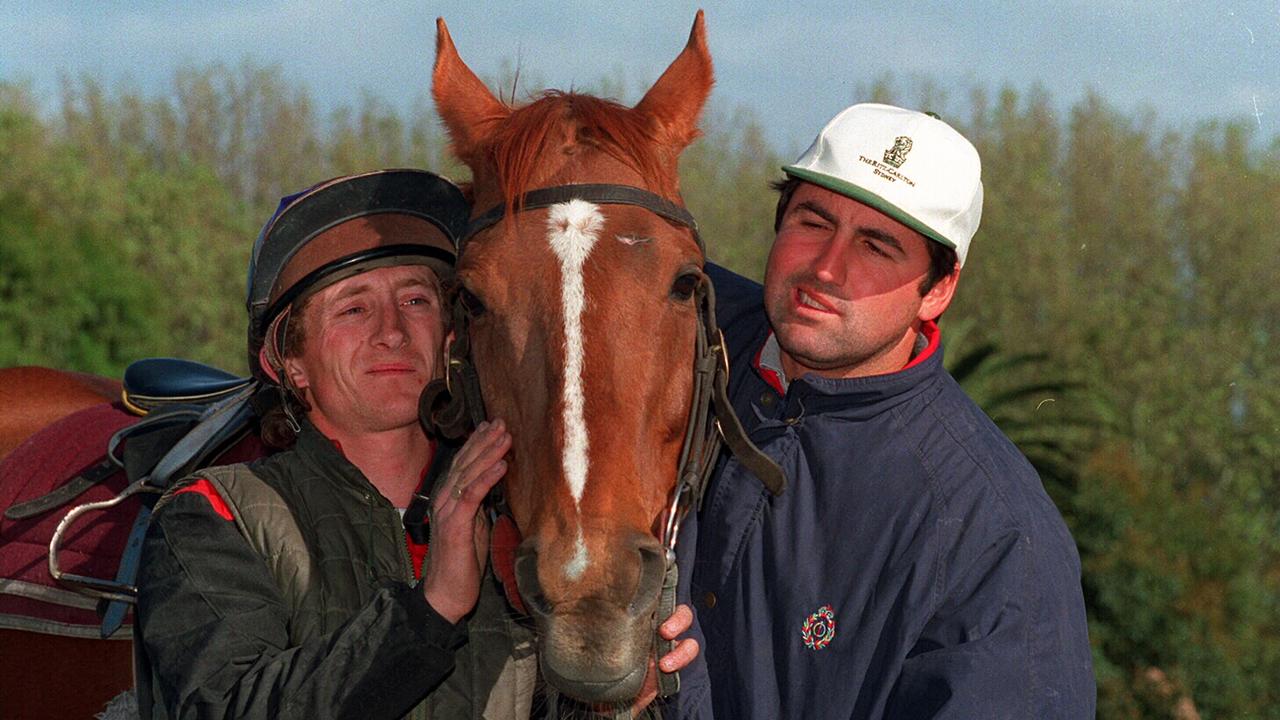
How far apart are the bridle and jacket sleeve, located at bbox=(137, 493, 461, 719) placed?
1.05ft

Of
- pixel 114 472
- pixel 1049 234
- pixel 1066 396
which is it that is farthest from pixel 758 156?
pixel 114 472

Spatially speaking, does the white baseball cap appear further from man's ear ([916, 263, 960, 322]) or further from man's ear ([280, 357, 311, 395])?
man's ear ([280, 357, 311, 395])

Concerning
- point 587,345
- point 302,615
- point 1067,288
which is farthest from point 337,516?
point 1067,288

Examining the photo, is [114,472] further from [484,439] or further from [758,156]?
[758,156]

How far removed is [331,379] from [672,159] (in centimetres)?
93

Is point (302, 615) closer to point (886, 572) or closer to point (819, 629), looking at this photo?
point (819, 629)

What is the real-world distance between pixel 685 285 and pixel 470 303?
1.46ft

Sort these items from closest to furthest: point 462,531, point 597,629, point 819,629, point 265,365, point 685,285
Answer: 1. point 597,629
2. point 462,531
3. point 685,285
4. point 819,629
5. point 265,365

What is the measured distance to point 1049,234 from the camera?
2231 cm

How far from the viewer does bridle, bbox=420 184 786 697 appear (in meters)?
2.41

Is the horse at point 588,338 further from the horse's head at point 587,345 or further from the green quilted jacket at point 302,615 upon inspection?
the green quilted jacket at point 302,615

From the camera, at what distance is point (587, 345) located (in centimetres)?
220

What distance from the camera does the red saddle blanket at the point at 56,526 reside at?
3455mm

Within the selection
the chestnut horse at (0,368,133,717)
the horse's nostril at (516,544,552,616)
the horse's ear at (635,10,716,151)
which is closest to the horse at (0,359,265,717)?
the chestnut horse at (0,368,133,717)
